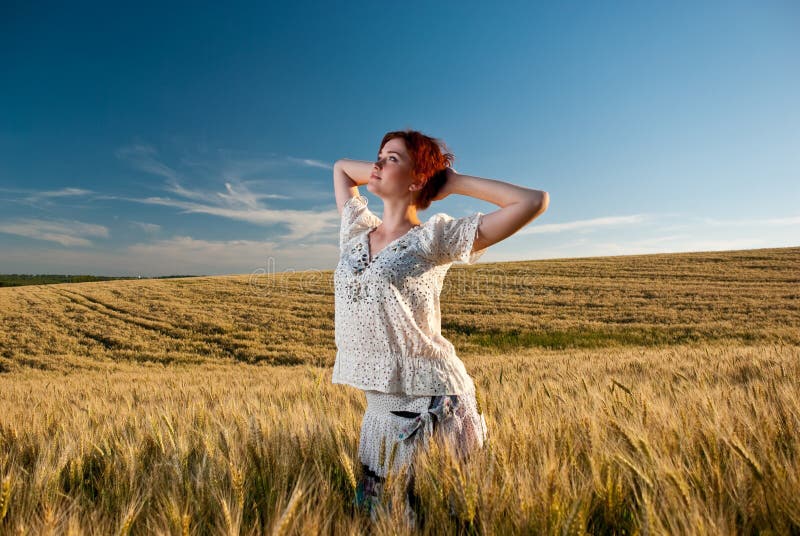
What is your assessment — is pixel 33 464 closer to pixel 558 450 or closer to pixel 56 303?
pixel 558 450

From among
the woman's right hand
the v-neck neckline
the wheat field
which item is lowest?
the wheat field

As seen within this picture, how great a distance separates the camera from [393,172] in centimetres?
208

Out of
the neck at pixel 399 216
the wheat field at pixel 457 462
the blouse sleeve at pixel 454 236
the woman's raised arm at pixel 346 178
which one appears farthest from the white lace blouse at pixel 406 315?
the woman's raised arm at pixel 346 178

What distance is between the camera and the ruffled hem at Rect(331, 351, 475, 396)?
1.80 metres

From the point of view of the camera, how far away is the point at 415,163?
2.07 meters

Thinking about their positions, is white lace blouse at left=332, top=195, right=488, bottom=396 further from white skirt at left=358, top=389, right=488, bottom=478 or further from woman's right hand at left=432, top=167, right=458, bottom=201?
woman's right hand at left=432, top=167, right=458, bottom=201

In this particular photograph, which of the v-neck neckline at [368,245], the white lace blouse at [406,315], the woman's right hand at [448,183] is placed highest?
the woman's right hand at [448,183]

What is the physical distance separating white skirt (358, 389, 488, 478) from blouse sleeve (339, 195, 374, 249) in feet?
2.82

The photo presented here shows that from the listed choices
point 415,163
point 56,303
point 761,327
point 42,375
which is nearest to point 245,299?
point 56,303

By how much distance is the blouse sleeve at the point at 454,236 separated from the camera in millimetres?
1869

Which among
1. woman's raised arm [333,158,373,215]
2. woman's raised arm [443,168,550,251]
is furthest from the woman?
woman's raised arm [333,158,373,215]

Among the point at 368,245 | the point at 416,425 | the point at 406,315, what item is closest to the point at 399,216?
the point at 368,245

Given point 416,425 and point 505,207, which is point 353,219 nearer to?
point 505,207

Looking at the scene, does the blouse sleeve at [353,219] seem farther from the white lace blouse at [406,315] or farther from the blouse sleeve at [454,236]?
the blouse sleeve at [454,236]
